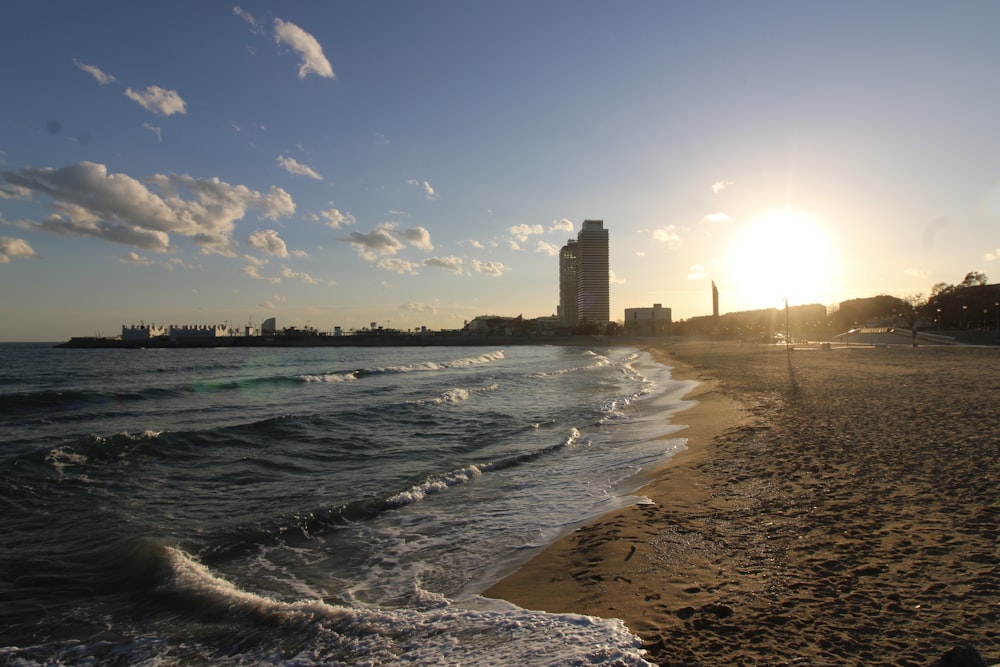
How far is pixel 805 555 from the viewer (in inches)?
200

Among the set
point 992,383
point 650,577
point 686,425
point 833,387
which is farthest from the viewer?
point 833,387

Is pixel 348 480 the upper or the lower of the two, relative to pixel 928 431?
lower

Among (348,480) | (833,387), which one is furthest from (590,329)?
(348,480)

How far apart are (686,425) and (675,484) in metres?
6.48

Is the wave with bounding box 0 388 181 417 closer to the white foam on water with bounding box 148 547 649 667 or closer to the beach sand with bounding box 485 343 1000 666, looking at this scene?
the white foam on water with bounding box 148 547 649 667


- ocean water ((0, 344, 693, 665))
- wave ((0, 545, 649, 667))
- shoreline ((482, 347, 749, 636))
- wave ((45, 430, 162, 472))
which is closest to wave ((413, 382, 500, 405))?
ocean water ((0, 344, 693, 665))

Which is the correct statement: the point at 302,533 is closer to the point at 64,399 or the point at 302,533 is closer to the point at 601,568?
the point at 601,568

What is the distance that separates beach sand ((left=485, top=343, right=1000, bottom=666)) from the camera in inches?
144

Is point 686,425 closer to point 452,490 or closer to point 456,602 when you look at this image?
point 452,490

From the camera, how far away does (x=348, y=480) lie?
10125 millimetres

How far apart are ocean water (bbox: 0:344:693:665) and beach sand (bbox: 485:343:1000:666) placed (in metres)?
0.58

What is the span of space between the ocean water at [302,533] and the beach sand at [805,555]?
0.58 metres

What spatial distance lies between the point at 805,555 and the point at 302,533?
5.93 m

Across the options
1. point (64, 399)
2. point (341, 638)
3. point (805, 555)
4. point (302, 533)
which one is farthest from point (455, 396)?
point (341, 638)
